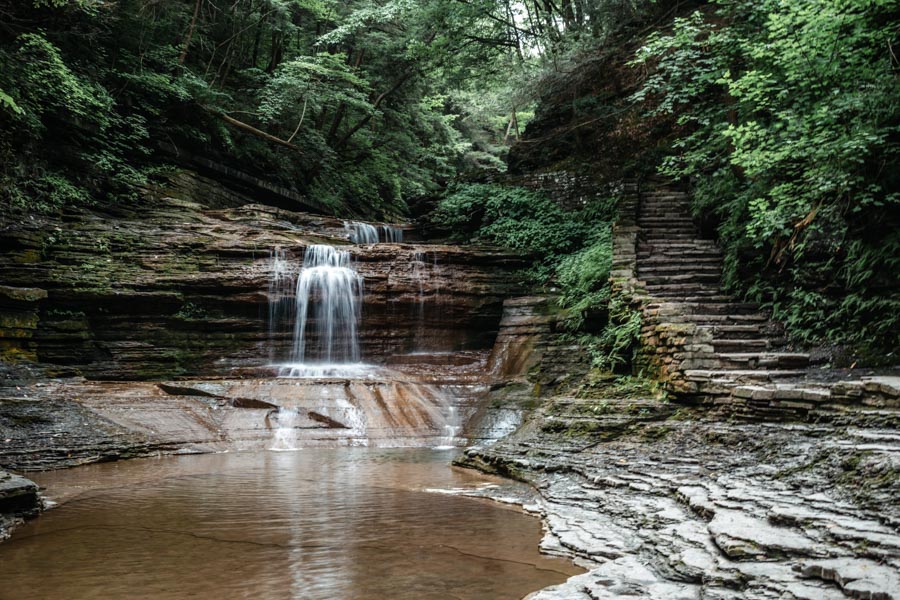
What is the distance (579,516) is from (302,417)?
6712 mm

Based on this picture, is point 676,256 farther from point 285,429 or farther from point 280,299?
point 280,299

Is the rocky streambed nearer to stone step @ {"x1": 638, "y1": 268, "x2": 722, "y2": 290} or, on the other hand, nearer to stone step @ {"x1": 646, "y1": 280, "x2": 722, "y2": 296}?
stone step @ {"x1": 646, "y1": 280, "x2": 722, "y2": 296}

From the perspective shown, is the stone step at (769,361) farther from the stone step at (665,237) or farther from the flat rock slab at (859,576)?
the stone step at (665,237)

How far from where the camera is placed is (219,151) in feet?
65.8

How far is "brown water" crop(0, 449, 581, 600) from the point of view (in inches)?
152

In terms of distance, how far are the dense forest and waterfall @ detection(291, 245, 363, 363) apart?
491cm

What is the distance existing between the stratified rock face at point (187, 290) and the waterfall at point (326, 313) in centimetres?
29

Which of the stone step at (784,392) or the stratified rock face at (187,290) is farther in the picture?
the stratified rock face at (187,290)

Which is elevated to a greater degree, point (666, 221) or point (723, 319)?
point (666, 221)

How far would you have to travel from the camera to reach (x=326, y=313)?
1467 cm

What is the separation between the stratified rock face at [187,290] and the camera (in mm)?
12242

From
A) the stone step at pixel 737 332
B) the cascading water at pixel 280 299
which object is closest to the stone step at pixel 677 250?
the stone step at pixel 737 332

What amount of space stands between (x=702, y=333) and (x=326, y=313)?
29.4ft

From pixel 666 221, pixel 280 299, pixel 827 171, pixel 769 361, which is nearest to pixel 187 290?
pixel 280 299
